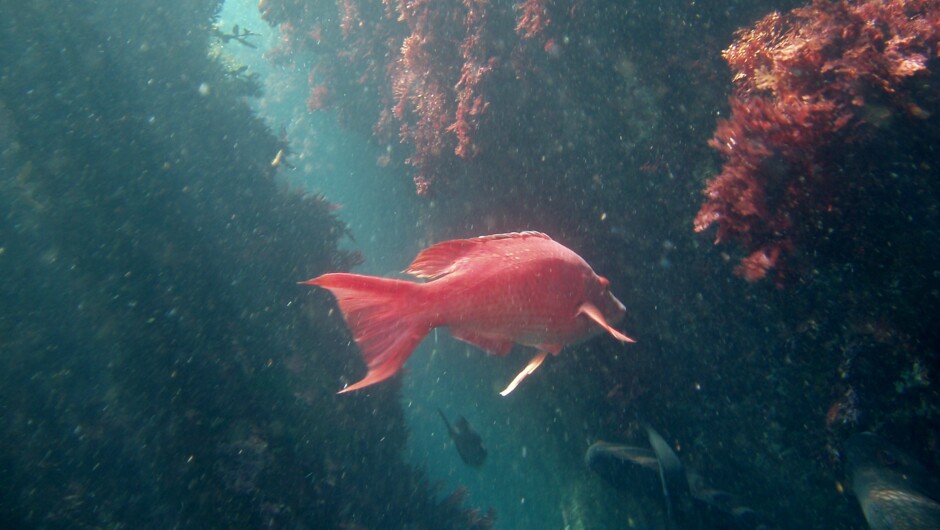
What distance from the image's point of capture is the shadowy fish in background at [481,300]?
94.6 inches

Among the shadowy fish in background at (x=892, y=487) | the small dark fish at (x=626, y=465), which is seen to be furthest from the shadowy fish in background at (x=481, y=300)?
the small dark fish at (x=626, y=465)

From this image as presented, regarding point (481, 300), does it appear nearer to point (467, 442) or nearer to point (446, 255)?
point (446, 255)

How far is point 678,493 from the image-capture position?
17.2ft

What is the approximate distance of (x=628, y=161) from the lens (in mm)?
6055

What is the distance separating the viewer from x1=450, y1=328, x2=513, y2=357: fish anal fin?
2775mm

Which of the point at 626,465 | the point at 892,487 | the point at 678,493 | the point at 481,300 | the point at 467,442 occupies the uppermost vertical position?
the point at 481,300

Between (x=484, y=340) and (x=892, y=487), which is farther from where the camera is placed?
(x=892, y=487)

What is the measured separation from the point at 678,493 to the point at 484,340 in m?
4.04

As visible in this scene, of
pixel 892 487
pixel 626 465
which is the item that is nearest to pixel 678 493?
pixel 626 465

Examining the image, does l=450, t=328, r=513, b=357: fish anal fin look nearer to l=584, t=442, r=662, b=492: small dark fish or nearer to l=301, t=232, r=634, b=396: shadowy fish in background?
l=301, t=232, r=634, b=396: shadowy fish in background

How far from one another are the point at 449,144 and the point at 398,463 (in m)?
7.12

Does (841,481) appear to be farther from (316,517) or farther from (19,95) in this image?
(19,95)

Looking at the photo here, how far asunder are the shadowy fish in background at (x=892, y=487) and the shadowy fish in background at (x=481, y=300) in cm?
279

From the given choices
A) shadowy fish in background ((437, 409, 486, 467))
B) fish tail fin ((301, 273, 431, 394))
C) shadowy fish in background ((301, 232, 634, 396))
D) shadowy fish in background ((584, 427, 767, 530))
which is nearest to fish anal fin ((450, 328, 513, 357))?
shadowy fish in background ((301, 232, 634, 396))
